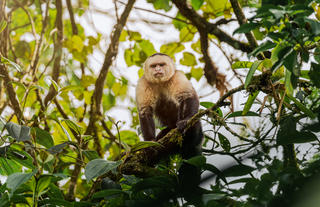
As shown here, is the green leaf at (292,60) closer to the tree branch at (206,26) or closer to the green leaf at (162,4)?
the tree branch at (206,26)

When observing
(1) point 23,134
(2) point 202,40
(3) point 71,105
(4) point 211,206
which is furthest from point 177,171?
(3) point 71,105

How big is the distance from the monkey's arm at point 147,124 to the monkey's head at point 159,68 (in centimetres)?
29

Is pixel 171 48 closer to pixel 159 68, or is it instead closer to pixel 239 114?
pixel 159 68

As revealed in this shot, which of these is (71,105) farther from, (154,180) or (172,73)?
(154,180)

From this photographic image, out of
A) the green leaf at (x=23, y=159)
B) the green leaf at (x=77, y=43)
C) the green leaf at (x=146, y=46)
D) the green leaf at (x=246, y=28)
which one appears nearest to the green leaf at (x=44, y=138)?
the green leaf at (x=23, y=159)

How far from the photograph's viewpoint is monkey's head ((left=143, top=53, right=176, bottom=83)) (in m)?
3.11

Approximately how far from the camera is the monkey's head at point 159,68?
3.11 m

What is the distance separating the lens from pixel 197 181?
4.00 feet

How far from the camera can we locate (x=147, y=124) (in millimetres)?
2977

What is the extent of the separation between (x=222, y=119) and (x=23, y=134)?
2.97 ft

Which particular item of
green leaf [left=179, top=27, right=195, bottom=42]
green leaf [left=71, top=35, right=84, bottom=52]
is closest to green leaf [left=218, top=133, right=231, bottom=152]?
green leaf [left=179, top=27, right=195, bottom=42]

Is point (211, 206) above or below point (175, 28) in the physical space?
below

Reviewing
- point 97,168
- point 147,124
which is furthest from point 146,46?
point 97,168

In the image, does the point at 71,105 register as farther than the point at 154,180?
Yes
